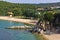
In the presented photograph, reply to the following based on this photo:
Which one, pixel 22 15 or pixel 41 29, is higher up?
pixel 41 29

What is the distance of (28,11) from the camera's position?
259 ft

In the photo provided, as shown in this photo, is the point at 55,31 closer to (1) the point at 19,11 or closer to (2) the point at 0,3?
(1) the point at 19,11

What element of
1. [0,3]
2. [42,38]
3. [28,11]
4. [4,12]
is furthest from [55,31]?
[0,3]

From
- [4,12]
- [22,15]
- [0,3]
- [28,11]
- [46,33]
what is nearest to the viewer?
[46,33]

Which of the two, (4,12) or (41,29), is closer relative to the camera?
(41,29)

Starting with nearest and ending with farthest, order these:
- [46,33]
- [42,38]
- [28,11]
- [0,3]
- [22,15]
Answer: [42,38] → [46,33] → [28,11] → [22,15] → [0,3]

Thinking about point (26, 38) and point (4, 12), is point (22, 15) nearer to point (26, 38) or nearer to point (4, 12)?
point (4, 12)

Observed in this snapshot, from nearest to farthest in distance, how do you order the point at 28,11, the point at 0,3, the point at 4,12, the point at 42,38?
the point at 42,38 → the point at 28,11 → the point at 4,12 → the point at 0,3

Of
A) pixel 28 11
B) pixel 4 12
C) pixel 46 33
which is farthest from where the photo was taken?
pixel 4 12

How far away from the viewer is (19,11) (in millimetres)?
85000

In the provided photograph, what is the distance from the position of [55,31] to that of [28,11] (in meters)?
39.7

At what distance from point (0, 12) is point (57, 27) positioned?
54701 millimetres

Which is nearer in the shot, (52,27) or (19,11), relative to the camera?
(52,27)

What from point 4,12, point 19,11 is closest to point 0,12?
point 4,12
